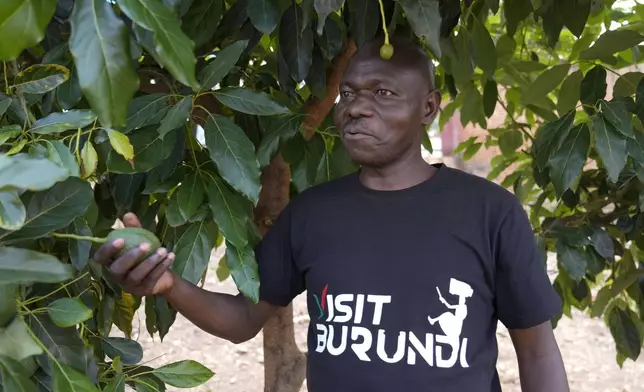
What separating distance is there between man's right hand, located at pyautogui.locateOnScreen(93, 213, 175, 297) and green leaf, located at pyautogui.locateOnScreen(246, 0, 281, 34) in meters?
0.39

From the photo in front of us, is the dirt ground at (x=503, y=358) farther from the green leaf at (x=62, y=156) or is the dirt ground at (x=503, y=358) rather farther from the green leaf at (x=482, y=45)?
the green leaf at (x=62, y=156)

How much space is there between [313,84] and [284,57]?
0.14 m

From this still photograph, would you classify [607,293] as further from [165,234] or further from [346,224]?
[165,234]

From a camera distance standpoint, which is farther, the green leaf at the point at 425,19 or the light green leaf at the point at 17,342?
the green leaf at the point at 425,19

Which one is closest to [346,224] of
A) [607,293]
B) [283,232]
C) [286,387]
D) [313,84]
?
[283,232]

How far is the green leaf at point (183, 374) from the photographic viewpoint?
1163mm

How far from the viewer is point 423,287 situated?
135 centimetres

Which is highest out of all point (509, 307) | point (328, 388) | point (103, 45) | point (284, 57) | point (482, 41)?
point (482, 41)

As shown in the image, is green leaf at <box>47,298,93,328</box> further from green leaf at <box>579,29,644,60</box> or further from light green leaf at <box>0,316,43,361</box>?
green leaf at <box>579,29,644,60</box>

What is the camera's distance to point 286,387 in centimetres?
221

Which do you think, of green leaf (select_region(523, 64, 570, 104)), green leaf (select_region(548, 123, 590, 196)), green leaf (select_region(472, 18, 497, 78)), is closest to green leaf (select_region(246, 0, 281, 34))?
green leaf (select_region(548, 123, 590, 196))

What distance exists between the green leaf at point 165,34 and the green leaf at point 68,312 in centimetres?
40

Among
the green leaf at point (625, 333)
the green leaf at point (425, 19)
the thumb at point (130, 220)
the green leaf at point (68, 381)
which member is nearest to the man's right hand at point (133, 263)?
the thumb at point (130, 220)

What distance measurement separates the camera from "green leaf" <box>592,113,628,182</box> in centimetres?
150
